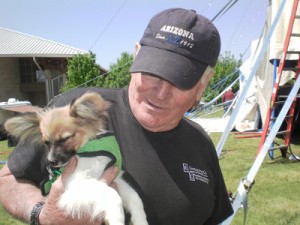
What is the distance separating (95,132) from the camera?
2387 mm

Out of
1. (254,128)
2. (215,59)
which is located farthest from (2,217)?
(254,128)

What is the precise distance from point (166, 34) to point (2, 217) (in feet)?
17.3

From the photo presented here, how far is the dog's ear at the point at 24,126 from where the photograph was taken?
235 centimetres

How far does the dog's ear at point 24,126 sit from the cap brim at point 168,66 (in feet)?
2.53

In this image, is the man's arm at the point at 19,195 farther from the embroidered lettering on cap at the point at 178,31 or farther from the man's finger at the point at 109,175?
the embroidered lettering on cap at the point at 178,31

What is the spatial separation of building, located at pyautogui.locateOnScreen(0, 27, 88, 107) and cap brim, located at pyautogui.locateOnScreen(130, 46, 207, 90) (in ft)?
86.9

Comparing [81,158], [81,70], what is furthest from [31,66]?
[81,158]

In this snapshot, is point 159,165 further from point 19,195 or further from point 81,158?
point 19,195

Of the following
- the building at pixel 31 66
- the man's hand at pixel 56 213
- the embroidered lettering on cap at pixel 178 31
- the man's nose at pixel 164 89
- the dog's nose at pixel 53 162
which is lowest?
the building at pixel 31 66

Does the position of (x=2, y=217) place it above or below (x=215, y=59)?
below

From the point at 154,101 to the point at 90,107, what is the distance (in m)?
0.44

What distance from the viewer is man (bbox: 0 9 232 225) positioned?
2070 mm

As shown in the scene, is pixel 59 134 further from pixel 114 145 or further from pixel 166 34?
pixel 166 34

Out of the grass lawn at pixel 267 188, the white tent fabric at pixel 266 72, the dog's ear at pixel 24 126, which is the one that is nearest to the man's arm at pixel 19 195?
the dog's ear at pixel 24 126
